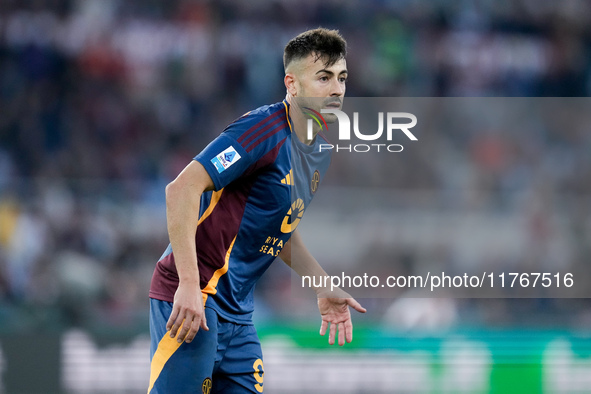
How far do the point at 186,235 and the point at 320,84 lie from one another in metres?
1.08

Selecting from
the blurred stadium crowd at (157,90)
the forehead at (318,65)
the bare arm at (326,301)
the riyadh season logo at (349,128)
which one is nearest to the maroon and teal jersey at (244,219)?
the riyadh season logo at (349,128)

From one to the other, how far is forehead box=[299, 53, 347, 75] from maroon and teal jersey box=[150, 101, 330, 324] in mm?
263

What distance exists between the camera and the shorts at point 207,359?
3.53 metres

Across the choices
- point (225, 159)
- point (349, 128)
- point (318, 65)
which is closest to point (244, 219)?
point (225, 159)

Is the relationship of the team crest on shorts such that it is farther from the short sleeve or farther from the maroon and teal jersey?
the short sleeve

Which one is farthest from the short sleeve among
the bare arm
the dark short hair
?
the bare arm

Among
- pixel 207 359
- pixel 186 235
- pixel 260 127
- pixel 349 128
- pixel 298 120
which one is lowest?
pixel 207 359

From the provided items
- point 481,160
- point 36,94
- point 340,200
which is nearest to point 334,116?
point 340,200

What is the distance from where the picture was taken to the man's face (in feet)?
12.9

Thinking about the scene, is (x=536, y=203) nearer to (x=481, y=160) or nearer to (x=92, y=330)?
(x=481, y=160)

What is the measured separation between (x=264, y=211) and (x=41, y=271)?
5380mm

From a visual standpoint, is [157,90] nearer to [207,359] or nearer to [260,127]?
[260,127]

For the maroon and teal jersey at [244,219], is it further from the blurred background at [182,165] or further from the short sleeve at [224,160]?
the blurred background at [182,165]

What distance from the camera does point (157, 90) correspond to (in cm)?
1214
